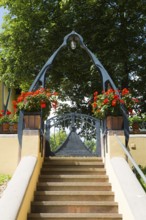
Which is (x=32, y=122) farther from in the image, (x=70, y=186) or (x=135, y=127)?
(x=135, y=127)

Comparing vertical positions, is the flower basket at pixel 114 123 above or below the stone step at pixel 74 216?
above

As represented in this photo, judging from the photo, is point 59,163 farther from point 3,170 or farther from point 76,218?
point 76,218

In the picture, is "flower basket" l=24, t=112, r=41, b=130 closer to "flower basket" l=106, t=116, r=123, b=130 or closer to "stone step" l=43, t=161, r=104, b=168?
"stone step" l=43, t=161, r=104, b=168

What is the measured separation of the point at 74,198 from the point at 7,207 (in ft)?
6.84

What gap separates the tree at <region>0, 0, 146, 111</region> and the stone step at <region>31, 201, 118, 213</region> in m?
9.95

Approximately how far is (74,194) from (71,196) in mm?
75

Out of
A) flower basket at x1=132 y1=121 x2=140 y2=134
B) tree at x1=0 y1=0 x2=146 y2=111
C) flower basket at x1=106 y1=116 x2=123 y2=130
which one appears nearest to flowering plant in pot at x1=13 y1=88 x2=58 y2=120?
flower basket at x1=106 y1=116 x2=123 y2=130

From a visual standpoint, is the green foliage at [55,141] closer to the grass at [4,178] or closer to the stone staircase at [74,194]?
the grass at [4,178]

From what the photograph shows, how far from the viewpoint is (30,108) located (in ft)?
27.0

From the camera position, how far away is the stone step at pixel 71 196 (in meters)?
6.68

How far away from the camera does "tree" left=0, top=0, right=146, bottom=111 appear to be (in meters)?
16.0

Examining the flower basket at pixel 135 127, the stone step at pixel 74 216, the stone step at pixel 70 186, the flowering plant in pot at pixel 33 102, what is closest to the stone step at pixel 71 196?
the stone step at pixel 70 186

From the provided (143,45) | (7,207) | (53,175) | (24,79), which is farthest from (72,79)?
(7,207)

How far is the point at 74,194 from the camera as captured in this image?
673cm
